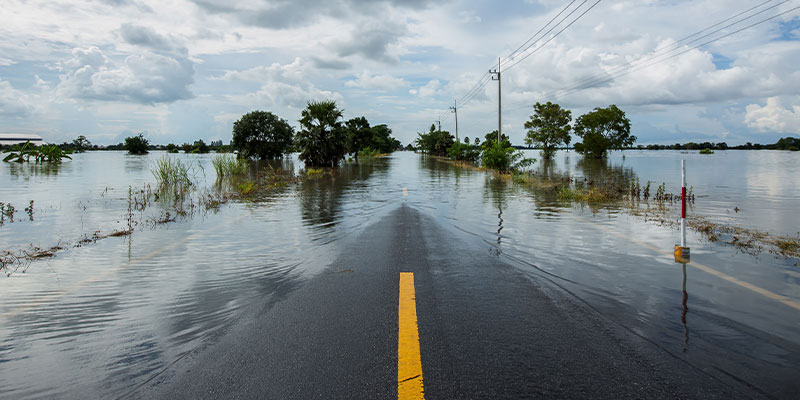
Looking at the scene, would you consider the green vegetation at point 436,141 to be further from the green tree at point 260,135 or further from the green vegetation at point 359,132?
the green tree at point 260,135

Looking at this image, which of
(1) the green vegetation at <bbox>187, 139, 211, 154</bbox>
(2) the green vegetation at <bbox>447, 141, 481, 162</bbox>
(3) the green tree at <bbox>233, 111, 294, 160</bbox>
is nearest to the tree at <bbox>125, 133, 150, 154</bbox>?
(1) the green vegetation at <bbox>187, 139, 211, 154</bbox>

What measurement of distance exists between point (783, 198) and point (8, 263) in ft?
74.1

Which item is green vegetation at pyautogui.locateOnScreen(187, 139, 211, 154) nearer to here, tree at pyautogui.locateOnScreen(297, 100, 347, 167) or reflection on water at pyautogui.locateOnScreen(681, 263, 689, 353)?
tree at pyautogui.locateOnScreen(297, 100, 347, 167)

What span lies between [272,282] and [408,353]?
2.78 meters

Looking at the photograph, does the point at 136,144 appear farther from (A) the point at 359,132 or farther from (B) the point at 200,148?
(A) the point at 359,132

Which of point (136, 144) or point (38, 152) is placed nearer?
point (38, 152)

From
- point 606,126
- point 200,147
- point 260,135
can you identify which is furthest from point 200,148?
point 606,126

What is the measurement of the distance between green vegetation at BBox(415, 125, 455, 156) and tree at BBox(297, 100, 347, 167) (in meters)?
32.1

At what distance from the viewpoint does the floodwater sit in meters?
3.37

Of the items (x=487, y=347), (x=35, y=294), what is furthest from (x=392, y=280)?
(x=35, y=294)

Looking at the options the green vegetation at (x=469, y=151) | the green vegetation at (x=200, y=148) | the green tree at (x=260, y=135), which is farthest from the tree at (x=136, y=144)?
the green vegetation at (x=469, y=151)

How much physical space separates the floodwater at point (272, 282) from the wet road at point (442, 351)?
0.89ft

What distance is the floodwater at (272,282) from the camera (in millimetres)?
3365

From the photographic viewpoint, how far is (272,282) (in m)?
5.57
